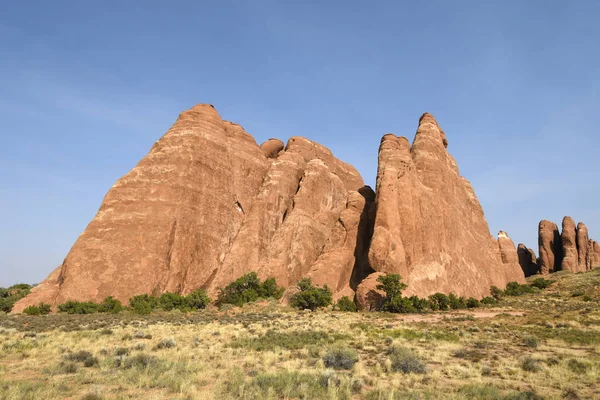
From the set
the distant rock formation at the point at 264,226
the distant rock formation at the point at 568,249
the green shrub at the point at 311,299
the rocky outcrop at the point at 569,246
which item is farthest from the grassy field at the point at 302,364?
the distant rock formation at the point at 568,249

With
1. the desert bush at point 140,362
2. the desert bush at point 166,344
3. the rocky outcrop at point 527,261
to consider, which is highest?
the rocky outcrop at point 527,261

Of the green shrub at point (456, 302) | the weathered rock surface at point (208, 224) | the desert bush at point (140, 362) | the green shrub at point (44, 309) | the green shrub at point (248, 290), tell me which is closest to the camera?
the desert bush at point (140, 362)

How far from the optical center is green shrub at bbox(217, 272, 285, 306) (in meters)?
42.0

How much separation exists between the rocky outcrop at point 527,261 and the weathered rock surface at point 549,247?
15.5 ft

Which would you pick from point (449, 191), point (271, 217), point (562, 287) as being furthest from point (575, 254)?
point (271, 217)

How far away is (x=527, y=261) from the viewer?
98.9 m

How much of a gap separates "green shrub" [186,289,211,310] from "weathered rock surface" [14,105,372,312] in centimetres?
400

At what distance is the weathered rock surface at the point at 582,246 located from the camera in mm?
84375

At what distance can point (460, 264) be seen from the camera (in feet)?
155

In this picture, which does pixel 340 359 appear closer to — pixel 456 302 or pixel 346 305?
pixel 346 305

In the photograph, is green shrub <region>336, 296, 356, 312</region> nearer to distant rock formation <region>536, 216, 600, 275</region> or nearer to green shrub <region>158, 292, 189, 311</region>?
Result: green shrub <region>158, 292, 189, 311</region>

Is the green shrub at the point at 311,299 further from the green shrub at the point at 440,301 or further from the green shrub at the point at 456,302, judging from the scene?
the green shrub at the point at 456,302

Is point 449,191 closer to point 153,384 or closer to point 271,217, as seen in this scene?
point 271,217

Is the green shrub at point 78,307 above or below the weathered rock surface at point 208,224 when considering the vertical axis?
below
